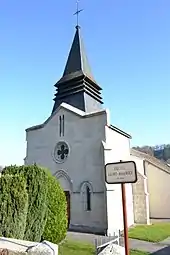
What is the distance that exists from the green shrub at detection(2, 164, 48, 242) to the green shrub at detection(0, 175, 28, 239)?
1.86 feet

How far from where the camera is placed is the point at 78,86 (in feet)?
68.6

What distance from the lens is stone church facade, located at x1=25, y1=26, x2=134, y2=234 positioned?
1672cm

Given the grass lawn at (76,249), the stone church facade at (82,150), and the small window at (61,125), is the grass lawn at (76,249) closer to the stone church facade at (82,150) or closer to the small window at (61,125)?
the stone church facade at (82,150)

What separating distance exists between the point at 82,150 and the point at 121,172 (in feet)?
42.6

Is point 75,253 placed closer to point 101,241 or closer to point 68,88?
point 101,241

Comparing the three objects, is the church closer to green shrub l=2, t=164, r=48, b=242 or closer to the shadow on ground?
the shadow on ground

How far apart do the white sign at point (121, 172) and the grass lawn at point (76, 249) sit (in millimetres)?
6931

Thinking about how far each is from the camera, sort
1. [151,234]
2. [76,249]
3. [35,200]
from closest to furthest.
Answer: [35,200] < [76,249] < [151,234]

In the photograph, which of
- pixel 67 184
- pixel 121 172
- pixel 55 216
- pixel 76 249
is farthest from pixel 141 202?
pixel 121 172

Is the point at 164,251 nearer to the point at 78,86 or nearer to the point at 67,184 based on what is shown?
the point at 67,184

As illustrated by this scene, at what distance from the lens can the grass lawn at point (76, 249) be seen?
11.0 m

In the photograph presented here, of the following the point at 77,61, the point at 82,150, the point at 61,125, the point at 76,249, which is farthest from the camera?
the point at 77,61

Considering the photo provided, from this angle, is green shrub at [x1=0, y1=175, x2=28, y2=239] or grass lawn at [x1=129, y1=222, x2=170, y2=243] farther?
grass lawn at [x1=129, y1=222, x2=170, y2=243]

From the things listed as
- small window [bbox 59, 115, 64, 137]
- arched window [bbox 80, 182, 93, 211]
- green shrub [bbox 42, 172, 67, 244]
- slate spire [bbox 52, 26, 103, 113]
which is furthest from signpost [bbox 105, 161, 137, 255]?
slate spire [bbox 52, 26, 103, 113]
